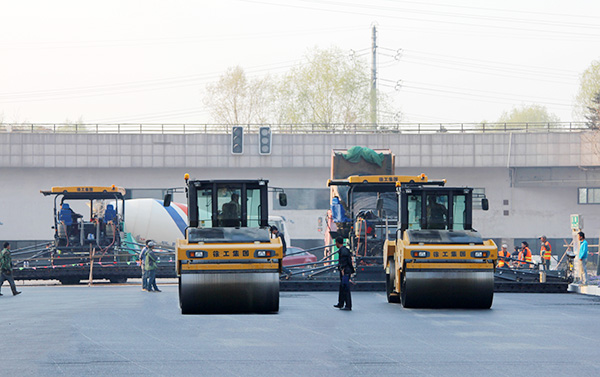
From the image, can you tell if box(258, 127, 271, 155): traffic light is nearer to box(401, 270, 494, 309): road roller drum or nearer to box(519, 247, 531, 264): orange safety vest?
box(519, 247, 531, 264): orange safety vest

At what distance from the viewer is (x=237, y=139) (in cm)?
5231

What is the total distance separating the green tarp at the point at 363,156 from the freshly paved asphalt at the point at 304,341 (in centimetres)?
1036

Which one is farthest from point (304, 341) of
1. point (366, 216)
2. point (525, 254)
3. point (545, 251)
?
point (545, 251)

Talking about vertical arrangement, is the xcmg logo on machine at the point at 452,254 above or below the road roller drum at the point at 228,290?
above

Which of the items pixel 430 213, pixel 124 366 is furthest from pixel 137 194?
pixel 124 366

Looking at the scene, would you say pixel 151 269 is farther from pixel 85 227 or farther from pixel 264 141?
pixel 264 141

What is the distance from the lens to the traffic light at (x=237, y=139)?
5222cm

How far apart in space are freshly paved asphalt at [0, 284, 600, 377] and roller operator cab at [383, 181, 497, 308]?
0.42m

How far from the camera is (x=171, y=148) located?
172ft

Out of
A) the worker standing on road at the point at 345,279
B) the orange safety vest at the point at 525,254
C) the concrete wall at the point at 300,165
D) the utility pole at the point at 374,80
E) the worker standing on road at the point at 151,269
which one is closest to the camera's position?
the worker standing on road at the point at 345,279

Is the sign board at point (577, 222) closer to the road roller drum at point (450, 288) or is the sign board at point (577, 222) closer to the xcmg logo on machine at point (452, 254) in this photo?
the road roller drum at point (450, 288)

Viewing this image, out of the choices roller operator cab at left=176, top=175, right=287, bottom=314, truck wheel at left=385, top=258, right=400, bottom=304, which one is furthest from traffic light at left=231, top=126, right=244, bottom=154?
roller operator cab at left=176, top=175, right=287, bottom=314

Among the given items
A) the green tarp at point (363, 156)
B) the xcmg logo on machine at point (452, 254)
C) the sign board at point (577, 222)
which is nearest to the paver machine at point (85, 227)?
the green tarp at point (363, 156)

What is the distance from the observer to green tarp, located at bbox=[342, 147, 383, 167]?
3347cm
